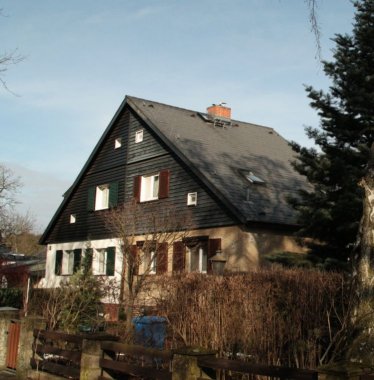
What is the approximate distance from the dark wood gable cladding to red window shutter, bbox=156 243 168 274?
161cm

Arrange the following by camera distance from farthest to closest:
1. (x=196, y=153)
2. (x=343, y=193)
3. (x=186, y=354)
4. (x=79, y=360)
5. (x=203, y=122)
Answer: (x=203, y=122) → (x=196, y=153) → (x=343, y=193) → (x=79, y=360) → (x=186, y=354)

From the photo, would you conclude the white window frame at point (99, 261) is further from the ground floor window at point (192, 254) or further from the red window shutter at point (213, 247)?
the red window shutter at point (213, 247)

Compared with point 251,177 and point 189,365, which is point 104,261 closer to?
point 251,177

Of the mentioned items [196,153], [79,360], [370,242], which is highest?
[196,153]

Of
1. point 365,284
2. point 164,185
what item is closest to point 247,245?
point 164,185

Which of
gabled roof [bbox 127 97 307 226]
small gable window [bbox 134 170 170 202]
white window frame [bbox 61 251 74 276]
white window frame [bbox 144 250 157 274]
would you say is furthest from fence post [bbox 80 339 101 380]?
white window frame [bbox 61 251 74 276]

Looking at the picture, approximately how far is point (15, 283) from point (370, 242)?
3392cm

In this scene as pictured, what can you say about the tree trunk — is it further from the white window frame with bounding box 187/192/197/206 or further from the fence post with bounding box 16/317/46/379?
the white window frame with bounding box 187/192/197/206

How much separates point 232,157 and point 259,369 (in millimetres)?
18418

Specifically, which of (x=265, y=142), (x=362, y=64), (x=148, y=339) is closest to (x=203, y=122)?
(x=265, y=142)

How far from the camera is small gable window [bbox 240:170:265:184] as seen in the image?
882 inches

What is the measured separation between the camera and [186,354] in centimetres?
730

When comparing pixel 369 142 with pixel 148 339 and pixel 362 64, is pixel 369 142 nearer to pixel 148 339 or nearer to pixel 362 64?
pixel 362 64

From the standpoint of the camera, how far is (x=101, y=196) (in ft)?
94.5
